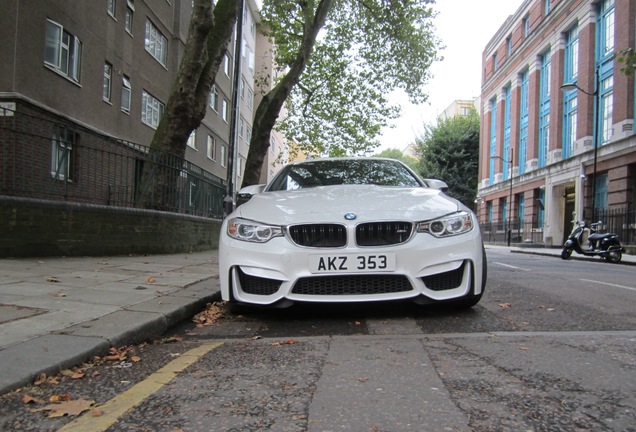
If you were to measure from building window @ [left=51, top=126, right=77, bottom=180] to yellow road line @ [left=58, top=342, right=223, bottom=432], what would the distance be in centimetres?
589

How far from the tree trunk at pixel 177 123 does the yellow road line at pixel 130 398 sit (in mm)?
7394

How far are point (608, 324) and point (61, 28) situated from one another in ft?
47.3

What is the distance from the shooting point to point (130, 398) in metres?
2.22

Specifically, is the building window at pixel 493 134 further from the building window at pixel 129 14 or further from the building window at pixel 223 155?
the building window at pixel 129 14

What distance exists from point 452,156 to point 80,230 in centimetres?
3911

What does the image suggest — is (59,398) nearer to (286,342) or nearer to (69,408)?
(69,408)

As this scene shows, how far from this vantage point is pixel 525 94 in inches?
1330

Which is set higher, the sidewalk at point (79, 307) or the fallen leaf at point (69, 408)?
the sidewalk at point (79, 307)

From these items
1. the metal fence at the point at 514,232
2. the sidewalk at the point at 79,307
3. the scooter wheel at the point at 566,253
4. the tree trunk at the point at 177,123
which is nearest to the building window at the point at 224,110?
the metal fence at the point at 514,232

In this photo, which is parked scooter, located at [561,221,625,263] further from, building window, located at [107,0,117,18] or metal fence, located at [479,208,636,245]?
building window, located at [107,0,117,18]

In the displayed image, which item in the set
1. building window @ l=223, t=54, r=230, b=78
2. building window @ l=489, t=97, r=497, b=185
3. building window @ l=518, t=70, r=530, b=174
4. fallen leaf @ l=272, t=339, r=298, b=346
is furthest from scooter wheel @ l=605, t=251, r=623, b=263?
building window @ l=489, t=97, r=497, b=185

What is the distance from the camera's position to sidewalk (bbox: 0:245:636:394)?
2.69m

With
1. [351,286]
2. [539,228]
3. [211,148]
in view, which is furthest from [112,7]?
[539,228]

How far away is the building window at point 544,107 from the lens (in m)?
29.6
